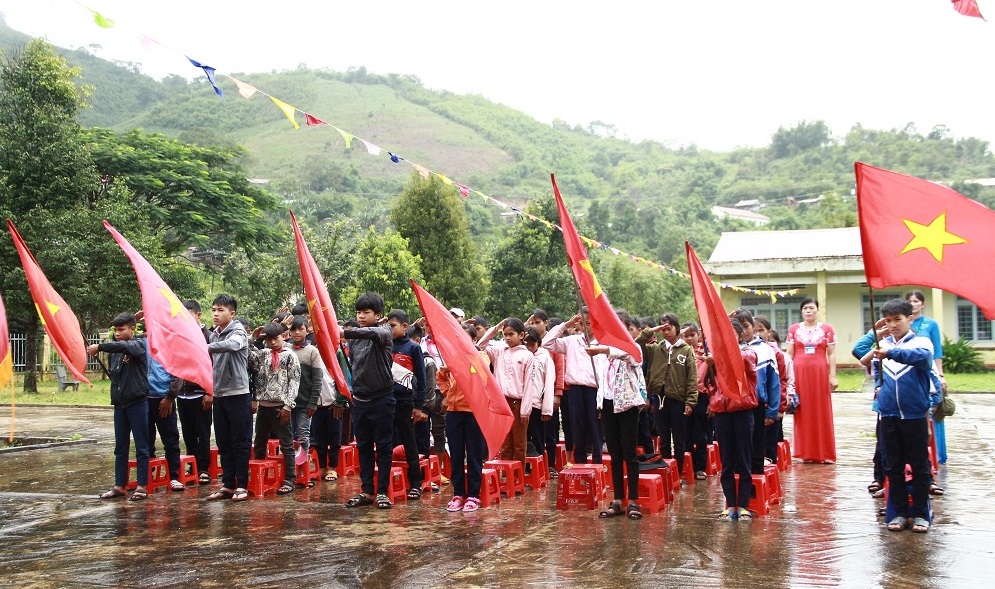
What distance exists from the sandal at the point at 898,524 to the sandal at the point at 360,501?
166 inches

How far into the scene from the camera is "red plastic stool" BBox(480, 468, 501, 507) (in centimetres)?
830

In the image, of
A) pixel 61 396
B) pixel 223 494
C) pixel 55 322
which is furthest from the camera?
pixel 61 396

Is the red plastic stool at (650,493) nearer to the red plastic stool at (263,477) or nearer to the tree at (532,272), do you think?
the red plastic stool at (263,477)

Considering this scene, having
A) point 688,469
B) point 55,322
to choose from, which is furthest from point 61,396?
point 688,469

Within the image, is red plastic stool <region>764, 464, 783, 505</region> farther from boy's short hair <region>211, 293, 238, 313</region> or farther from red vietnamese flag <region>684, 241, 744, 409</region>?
boy's short hair <region>211, 293, 238, 313</region>

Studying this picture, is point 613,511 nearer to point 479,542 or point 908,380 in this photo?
point 479,542

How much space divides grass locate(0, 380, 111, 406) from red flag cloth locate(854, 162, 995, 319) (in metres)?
18.9

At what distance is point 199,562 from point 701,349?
Result: 609 cm

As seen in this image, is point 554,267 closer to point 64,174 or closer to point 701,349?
point 64,174

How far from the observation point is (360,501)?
823cm

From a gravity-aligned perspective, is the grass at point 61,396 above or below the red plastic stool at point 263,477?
above

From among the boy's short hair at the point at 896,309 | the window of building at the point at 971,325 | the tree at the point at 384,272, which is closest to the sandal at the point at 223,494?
the boy's short hair at the point at 896,309

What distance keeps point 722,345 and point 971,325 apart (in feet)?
89.9

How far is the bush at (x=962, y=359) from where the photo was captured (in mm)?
29823
